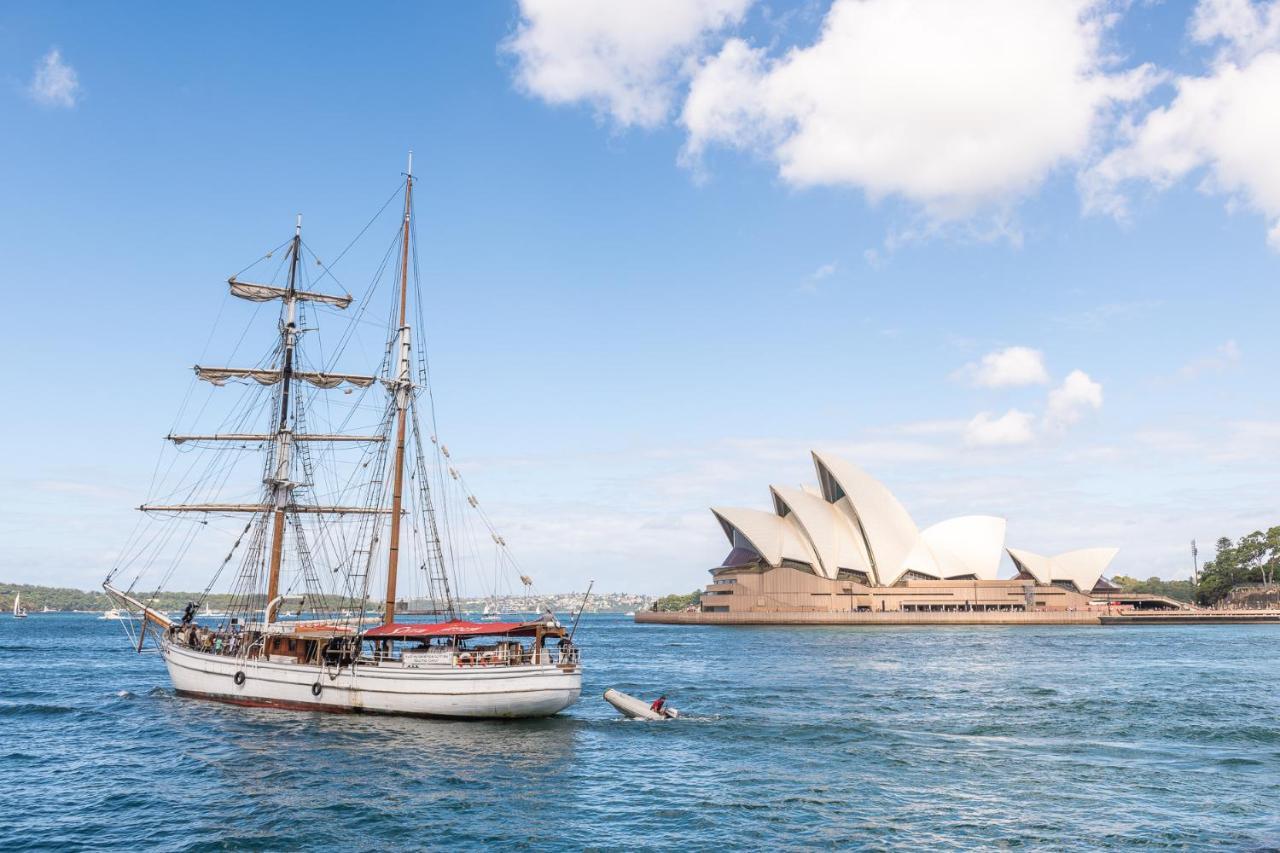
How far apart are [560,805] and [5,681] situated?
161 ft

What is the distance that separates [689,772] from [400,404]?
2393 cm

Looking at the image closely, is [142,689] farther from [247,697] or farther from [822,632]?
[822,632]

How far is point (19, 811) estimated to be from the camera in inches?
887

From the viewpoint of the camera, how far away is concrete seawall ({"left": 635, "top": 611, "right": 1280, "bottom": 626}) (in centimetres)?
12662

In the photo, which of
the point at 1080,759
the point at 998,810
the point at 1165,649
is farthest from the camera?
the point at 1165,649

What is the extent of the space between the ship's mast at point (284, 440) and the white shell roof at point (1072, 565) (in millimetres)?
127302

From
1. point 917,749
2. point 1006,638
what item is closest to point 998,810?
point 917,749

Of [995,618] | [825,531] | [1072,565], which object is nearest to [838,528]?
[825,531]

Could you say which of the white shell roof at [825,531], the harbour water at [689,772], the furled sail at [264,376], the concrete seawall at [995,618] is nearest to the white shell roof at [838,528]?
the white shell roof at [825,531]

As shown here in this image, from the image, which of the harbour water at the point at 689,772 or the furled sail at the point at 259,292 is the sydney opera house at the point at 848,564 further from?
the furled sail at the point at 259,292

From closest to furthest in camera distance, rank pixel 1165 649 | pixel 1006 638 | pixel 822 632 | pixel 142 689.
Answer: pixel 142 689 → pixel 1165 649 → pixel 1006 638 → pixel 822 632

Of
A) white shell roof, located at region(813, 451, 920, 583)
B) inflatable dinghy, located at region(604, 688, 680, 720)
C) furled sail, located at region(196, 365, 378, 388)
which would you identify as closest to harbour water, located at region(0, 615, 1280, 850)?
inflatable dinghy, located at region(604, 688, 680, 720)

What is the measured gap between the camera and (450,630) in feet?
116

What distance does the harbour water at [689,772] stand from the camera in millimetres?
20422
